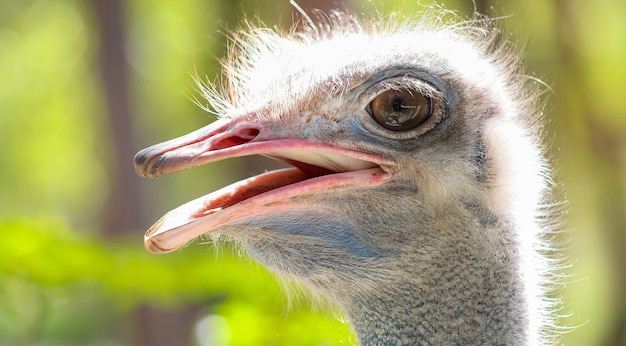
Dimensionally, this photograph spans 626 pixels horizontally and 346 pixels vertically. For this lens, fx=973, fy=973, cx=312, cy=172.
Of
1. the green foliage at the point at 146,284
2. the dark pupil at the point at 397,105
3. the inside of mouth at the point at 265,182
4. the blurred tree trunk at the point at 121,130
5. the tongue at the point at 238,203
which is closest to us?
the tongue at the point at 238,203

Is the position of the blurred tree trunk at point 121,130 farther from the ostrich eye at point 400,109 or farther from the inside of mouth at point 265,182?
the ostrich eye at point 400,109

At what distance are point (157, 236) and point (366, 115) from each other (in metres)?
0.59

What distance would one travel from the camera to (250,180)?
236 centimetres

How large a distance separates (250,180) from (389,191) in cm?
34

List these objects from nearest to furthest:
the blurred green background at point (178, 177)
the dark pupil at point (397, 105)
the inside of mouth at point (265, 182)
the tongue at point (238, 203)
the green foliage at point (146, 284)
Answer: the tongue at point (238, 203) < the inside of mouth at point (265, 182) < the dark pupil at point (397, 105) < the green foliage at point (146, 284) < the blurred green background at point (178, 177)

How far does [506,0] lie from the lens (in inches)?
378

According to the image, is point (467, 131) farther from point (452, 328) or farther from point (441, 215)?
point (452, 328)

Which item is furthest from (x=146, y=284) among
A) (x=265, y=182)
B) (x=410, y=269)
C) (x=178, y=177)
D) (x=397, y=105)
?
(x=178, y=177)

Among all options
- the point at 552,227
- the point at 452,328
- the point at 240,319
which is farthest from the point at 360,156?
the point at 240,319

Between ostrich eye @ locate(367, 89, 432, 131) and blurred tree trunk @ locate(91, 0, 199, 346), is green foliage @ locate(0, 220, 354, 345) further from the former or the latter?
blurred tree trunk @ locate(91, 0, 199, 346)

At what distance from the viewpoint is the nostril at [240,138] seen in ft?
7.61

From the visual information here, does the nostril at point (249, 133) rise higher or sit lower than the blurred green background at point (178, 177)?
lower

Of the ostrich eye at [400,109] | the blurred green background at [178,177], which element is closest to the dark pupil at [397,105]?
the ostrich eye at [400,109]

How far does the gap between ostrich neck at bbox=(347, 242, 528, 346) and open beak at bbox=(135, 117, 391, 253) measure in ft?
0.99
